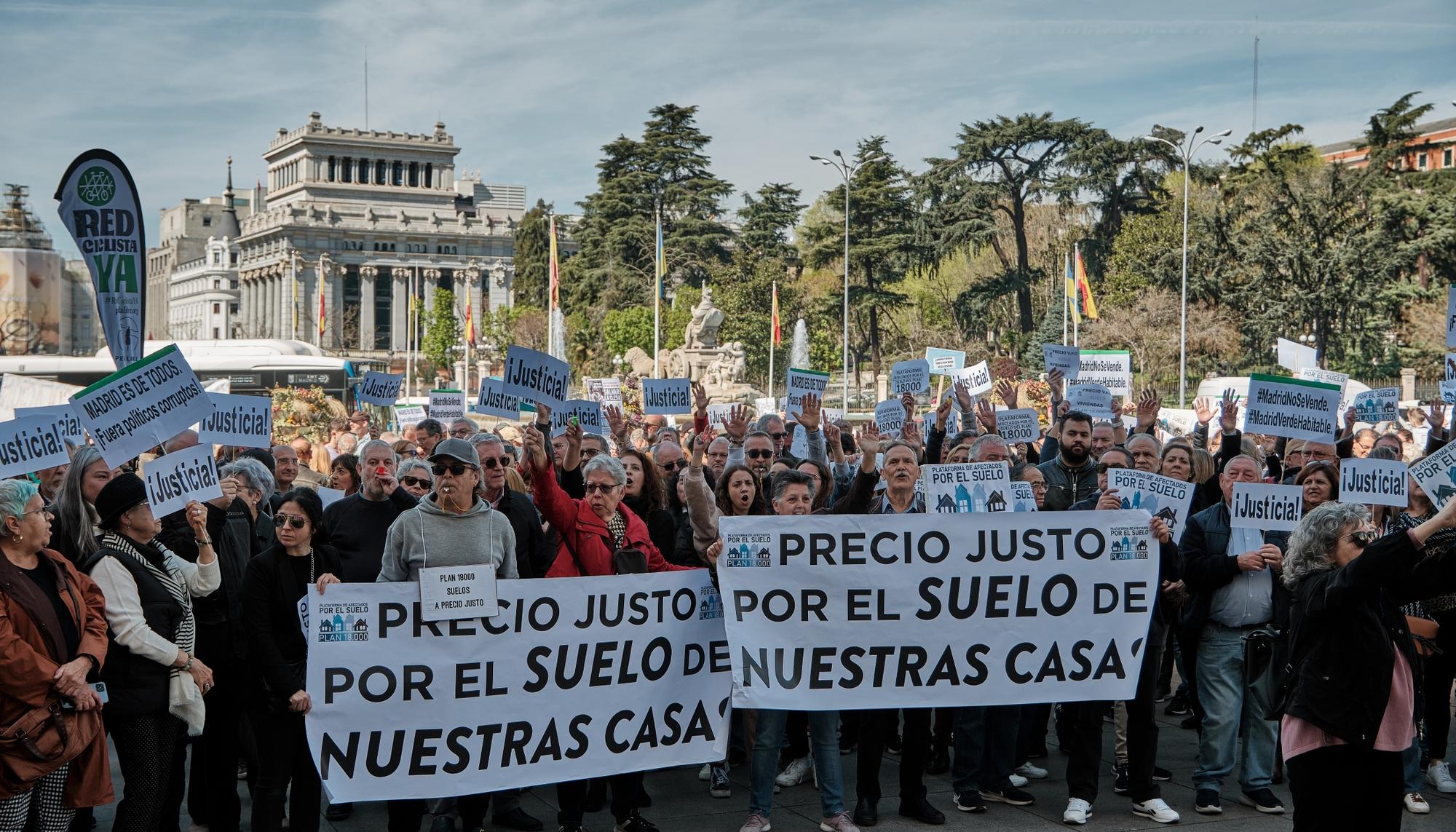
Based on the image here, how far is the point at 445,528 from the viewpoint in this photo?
6086 millimetres

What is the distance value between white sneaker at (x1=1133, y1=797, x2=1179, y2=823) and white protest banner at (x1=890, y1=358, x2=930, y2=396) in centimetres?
716

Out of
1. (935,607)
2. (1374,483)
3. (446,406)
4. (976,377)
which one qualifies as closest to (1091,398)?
(976,377)

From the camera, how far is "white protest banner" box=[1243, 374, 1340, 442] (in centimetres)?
942

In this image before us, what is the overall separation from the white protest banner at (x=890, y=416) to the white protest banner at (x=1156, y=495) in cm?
523

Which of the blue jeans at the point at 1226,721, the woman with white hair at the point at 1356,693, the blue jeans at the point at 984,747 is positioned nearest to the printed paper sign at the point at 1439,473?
the blue jeans at the point at 1226,721

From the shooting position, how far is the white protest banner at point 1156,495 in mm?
7121

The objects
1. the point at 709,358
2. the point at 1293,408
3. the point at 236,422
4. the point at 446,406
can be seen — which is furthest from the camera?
the point at 709,358

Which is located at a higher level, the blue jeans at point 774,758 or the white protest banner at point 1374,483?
the white protest banner at point 1374,483

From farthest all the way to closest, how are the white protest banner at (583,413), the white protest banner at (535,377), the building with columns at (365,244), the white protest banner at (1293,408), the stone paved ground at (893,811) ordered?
the building with columns at (365,244)
the white protest banner at (583,413)
the white protest banner at (535,377)
the white protest banner at (1293,408)
the stone paved ground at (893,811)

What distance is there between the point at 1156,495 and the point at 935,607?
1.32 metres

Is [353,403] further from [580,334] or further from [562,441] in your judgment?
[562,441]

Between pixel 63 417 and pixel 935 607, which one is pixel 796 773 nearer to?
pixel 935 607

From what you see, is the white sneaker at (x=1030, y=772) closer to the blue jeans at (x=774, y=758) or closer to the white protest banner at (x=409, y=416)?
the blue jeans at (x=774, y=758)

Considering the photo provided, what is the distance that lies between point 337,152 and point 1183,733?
141 meters
